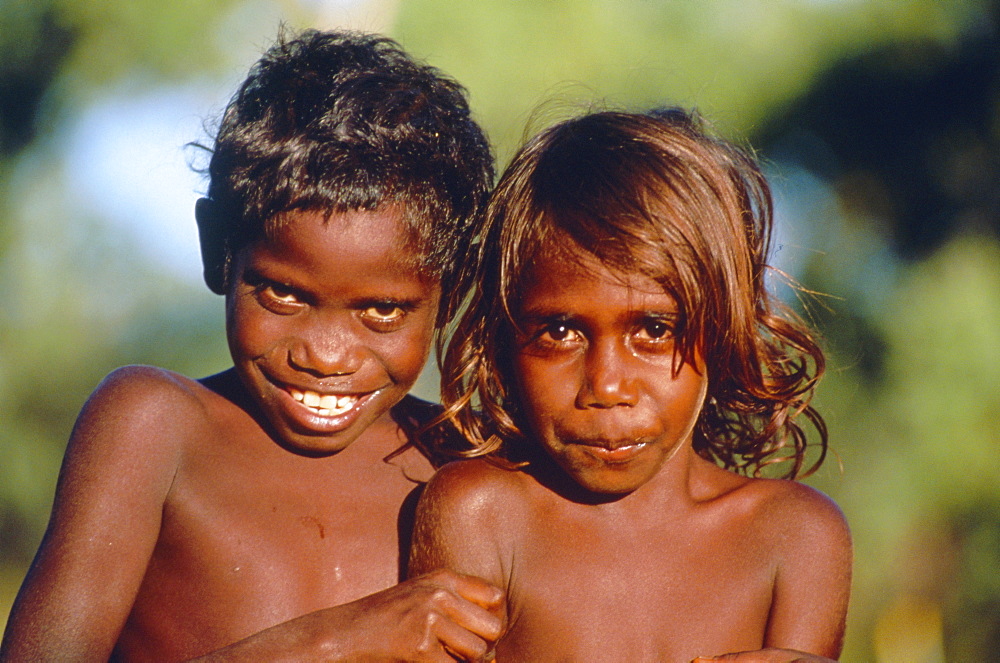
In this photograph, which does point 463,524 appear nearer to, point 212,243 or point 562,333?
point 562,333

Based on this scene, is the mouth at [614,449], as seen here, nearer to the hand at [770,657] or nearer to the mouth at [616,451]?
the mouth at [616,451]

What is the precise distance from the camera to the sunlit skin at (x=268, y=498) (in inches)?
69.3

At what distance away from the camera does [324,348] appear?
191 cm

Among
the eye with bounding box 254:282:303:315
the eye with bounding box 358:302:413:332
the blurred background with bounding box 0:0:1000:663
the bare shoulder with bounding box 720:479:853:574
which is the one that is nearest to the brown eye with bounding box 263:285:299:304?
the eye with bounding box 254:282:303:315

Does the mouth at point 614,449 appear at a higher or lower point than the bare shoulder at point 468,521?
higher

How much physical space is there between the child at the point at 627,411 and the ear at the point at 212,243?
1.56 ft

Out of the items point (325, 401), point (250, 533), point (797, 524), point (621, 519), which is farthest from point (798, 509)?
point (250, 533)

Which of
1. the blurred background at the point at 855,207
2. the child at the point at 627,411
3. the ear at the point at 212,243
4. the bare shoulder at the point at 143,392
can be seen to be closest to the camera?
the child at the point at 627,411

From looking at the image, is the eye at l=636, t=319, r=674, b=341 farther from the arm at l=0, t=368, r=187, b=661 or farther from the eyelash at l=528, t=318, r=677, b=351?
the arm at l=0, t=368, r=187, b=661

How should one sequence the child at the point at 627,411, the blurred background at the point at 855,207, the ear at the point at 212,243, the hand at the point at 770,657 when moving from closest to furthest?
the hand at the point at 770,657
the child at the point at 627,411
the ear at the point at 212,243
the blurred background at the point at 855,207

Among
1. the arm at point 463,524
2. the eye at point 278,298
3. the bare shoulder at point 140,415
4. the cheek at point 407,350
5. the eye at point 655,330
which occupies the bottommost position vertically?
the arm at point 463,524

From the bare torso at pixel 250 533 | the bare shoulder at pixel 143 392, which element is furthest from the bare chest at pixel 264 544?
the bare shoulder at pixel 143 392

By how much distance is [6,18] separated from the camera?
671 centimetres

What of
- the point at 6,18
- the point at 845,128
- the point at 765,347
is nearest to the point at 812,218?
the point at 845,128
